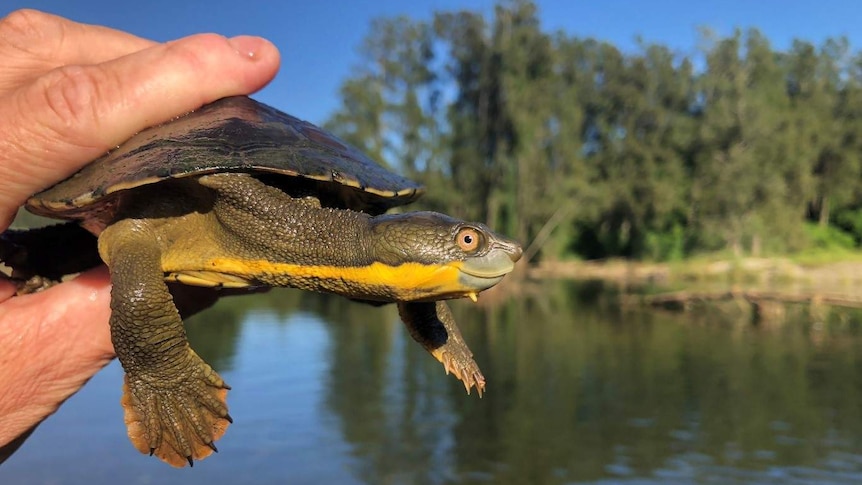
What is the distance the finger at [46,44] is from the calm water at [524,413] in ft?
25.5

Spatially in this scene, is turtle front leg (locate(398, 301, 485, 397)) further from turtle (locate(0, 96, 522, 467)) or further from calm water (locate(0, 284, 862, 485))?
calm water (locate(0, 284, 862, 485))

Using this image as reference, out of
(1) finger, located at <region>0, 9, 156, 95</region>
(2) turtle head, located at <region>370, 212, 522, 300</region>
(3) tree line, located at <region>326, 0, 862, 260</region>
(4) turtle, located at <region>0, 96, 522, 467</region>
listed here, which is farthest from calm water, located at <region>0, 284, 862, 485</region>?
(3) tree line, located at <region>326, 0, 862, 260</region>

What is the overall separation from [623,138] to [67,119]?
42.2m

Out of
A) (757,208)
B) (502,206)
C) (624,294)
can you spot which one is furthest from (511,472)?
(757,208)

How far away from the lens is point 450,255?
4.95ft

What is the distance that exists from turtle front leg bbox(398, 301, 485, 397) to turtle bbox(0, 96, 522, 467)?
35 cm

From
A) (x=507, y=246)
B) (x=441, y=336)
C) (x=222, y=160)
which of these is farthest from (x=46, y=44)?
(x=507, y=246)

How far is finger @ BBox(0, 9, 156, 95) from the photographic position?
83.6 inches

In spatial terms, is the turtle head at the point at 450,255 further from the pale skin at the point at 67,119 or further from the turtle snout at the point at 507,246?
the pale skin at the point at 67,119

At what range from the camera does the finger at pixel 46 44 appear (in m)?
2.12

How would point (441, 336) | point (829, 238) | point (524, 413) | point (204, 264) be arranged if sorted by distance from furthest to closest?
1. point (829, 238)
2. point (524, 413)
3. point (441, 336)
4. point (204, 264)

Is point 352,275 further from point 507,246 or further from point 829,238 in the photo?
point 829,238

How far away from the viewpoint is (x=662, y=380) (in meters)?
13.5

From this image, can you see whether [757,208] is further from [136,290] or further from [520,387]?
[136,290]
